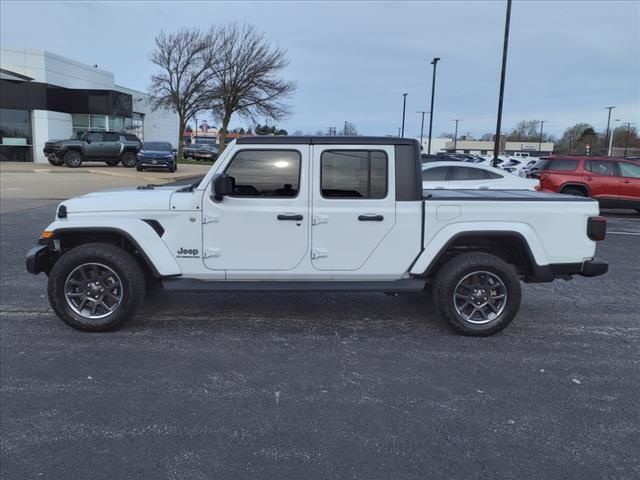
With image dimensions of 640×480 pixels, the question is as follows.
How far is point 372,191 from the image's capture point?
16.1 feet

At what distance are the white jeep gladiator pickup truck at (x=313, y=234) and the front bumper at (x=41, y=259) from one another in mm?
16

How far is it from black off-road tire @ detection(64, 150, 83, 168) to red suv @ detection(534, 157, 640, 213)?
78.8 ft

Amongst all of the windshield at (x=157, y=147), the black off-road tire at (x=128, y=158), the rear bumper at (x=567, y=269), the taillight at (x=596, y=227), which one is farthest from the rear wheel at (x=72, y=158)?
the taillight at (x=596, y=227)

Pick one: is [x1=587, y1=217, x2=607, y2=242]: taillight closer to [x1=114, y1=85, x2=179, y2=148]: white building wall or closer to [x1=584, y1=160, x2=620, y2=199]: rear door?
[x1=584, y1=160, x2=620, y2=199]: rear door

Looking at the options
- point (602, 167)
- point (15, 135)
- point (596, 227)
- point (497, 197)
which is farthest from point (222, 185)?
point (15, 135)

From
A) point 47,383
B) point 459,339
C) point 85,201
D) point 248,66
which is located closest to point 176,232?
point 85,201

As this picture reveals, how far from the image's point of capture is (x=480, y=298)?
4988mm

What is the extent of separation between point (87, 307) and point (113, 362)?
2.83ft

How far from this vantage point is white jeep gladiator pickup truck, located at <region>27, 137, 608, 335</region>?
483 cm

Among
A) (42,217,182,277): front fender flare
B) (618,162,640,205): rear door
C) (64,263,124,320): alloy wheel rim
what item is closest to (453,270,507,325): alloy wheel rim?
(42,217,182,277): front fender flare

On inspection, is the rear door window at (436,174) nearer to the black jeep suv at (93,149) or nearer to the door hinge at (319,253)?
the door hinge at (319,253)

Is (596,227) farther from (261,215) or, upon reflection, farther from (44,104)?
(44,104)

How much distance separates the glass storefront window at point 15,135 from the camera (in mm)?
32594

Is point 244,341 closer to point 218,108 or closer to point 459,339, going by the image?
point 459,339
